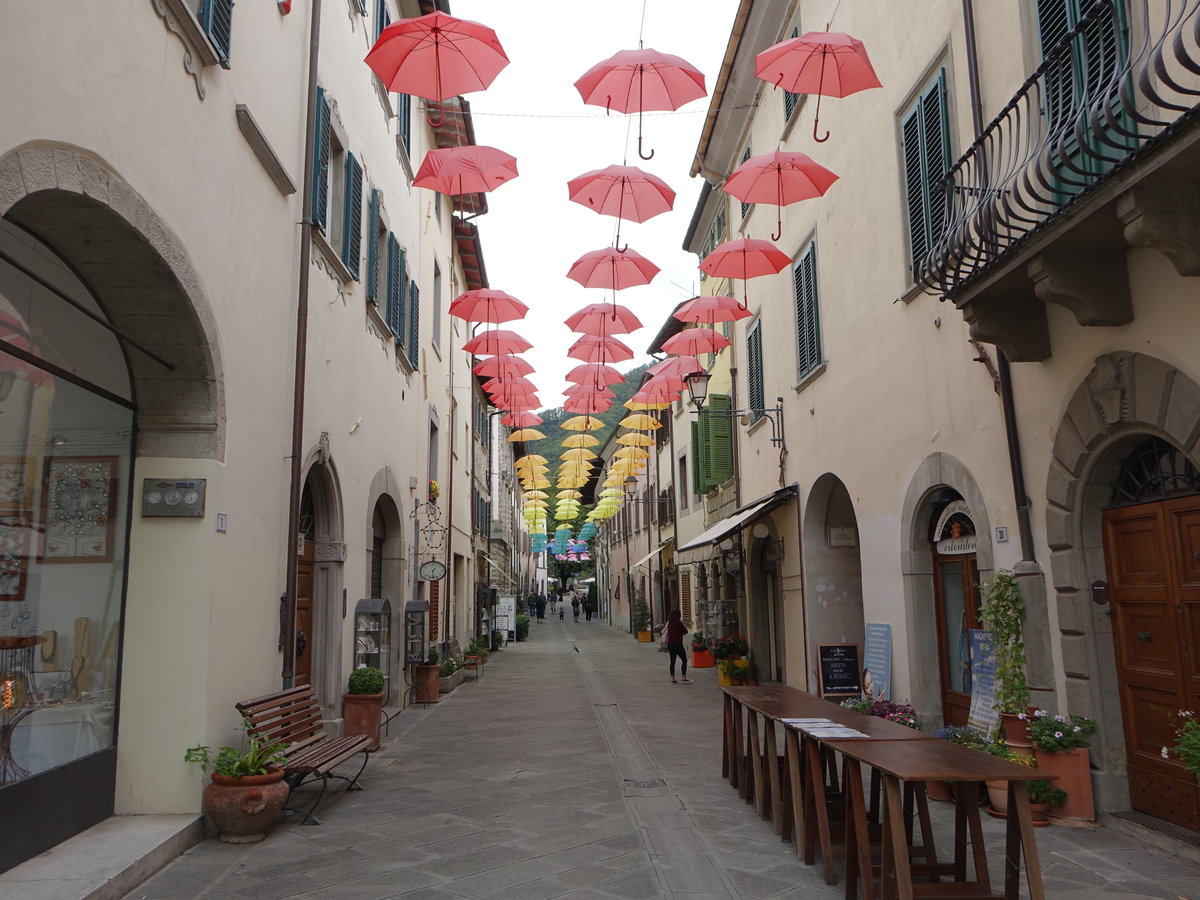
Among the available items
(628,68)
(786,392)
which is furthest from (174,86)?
(786,392)

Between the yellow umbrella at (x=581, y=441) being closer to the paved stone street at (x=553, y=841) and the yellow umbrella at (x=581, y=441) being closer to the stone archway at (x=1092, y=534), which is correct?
the paved stone street at (x=553, y=841)

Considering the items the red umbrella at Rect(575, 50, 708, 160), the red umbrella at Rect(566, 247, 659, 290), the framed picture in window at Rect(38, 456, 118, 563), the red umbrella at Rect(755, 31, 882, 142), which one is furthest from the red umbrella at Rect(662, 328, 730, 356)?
the framed picture in window at Rect(38, 456, 118, 563)

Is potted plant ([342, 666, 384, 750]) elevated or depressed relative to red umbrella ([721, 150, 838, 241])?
depressed

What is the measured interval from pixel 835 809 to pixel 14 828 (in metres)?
4.98

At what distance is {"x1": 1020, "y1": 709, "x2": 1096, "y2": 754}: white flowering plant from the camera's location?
20.4 feet

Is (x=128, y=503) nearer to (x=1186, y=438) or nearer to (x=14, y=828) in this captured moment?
(x=14, y=828)

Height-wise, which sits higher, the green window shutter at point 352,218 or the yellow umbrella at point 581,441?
the yellow umbrella at point 581,441

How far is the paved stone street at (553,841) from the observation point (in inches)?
203

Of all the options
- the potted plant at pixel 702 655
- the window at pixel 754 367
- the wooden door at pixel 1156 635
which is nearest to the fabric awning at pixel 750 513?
the window at pixel 754 367

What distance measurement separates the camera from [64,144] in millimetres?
4492

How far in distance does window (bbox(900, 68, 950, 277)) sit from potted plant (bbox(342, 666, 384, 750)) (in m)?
6.98

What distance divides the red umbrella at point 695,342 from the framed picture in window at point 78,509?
9635mm

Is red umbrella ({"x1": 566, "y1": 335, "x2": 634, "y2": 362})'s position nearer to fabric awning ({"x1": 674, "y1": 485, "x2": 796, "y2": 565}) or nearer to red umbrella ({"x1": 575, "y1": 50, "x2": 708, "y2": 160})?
fabric awning ({"x1": 674, "y1": 485, "x2": 796, "y2": 565})

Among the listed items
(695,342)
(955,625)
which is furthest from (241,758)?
(695,342)
